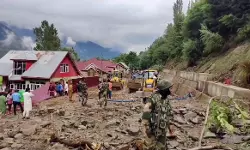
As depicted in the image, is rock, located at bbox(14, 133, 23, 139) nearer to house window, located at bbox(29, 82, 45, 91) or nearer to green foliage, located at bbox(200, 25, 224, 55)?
green foliage, located at bbox(200, 25, 224, 55)

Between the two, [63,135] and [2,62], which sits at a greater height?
[2,62]

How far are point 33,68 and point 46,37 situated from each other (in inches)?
1088

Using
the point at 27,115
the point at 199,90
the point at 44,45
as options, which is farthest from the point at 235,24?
the point at 44,45

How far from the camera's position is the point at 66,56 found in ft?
116

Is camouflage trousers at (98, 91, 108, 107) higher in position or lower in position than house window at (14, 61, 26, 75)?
lower

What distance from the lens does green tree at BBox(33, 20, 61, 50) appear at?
59.2 meters

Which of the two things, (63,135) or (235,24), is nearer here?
(63,135)

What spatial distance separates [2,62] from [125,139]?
1238 inches

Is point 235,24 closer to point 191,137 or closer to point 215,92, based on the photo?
point 215,92

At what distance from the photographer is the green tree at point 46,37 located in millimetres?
59188

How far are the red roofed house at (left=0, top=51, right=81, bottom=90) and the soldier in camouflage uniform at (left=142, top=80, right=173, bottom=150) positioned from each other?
A: 90.2 feet

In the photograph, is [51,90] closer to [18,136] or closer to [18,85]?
[18,136]

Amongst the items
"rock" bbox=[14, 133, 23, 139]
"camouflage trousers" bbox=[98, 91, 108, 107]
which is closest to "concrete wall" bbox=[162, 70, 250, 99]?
"camouflage trousers" bbox=[98, 91, 108, 107]

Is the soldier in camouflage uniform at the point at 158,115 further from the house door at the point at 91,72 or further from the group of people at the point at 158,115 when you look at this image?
the house door at the point at 91,72
